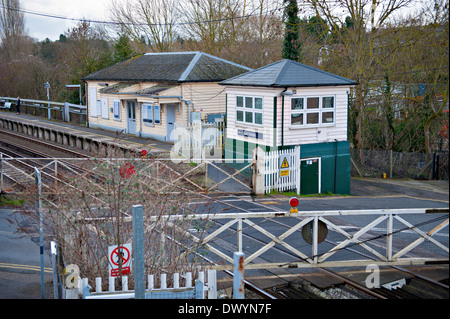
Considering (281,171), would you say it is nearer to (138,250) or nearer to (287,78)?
(287,78)

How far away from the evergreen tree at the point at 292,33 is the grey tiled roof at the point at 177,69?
2635 mm

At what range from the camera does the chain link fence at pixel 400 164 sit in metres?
23.8

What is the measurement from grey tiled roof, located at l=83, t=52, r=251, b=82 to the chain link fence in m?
8.49

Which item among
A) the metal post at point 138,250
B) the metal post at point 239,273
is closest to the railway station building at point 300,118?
the metal post at point 239,273

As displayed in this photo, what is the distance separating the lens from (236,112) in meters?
20.1

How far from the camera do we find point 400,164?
24.4 m

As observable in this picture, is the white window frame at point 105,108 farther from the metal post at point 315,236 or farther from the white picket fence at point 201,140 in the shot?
the metal post at point 315,236

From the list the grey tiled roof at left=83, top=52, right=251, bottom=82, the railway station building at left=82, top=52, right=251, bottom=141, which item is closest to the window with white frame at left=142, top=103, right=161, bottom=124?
the railway station building at left=82, top=52, right=251, bottom=141

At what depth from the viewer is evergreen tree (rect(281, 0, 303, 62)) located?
1021 inches

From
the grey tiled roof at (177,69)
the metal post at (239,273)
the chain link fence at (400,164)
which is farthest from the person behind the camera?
the grey tiled roof at (177,69)

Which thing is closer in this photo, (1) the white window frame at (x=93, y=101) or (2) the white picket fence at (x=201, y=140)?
(2) the white picket fence at (x=201, y=140)

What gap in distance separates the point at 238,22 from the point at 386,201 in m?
25.6
